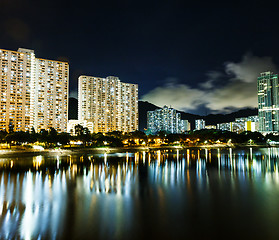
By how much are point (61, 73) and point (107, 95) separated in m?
36.0

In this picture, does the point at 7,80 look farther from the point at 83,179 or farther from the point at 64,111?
the point at 83,179

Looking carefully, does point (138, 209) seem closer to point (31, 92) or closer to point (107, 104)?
point (31, 92)

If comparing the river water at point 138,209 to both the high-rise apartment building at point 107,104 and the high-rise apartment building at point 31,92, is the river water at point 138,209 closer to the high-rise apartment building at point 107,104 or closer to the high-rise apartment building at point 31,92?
the high-rise apartment building at point 31,92

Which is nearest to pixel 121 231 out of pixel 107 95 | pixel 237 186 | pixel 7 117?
pixel 237 186

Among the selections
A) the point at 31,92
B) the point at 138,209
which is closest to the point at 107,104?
the point at 31,92

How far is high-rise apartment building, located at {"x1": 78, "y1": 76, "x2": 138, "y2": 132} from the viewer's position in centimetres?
16125

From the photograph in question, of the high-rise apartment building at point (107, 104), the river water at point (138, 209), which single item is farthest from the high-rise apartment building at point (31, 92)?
the river water at point (138, 209)

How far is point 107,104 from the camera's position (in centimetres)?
16788

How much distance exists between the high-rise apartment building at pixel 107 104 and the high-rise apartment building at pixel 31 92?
17.4 metres

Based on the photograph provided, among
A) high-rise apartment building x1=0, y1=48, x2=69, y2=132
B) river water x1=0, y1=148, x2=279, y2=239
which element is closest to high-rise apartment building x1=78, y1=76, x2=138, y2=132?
high-rise apartment building x1=0, y1=48, x2=69, y2=132

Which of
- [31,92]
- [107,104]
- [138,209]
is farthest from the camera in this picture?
[107,104]

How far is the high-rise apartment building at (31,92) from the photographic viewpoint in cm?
12475

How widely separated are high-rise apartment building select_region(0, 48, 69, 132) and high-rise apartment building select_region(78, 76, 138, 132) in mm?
17413

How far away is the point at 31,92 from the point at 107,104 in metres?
52.3
